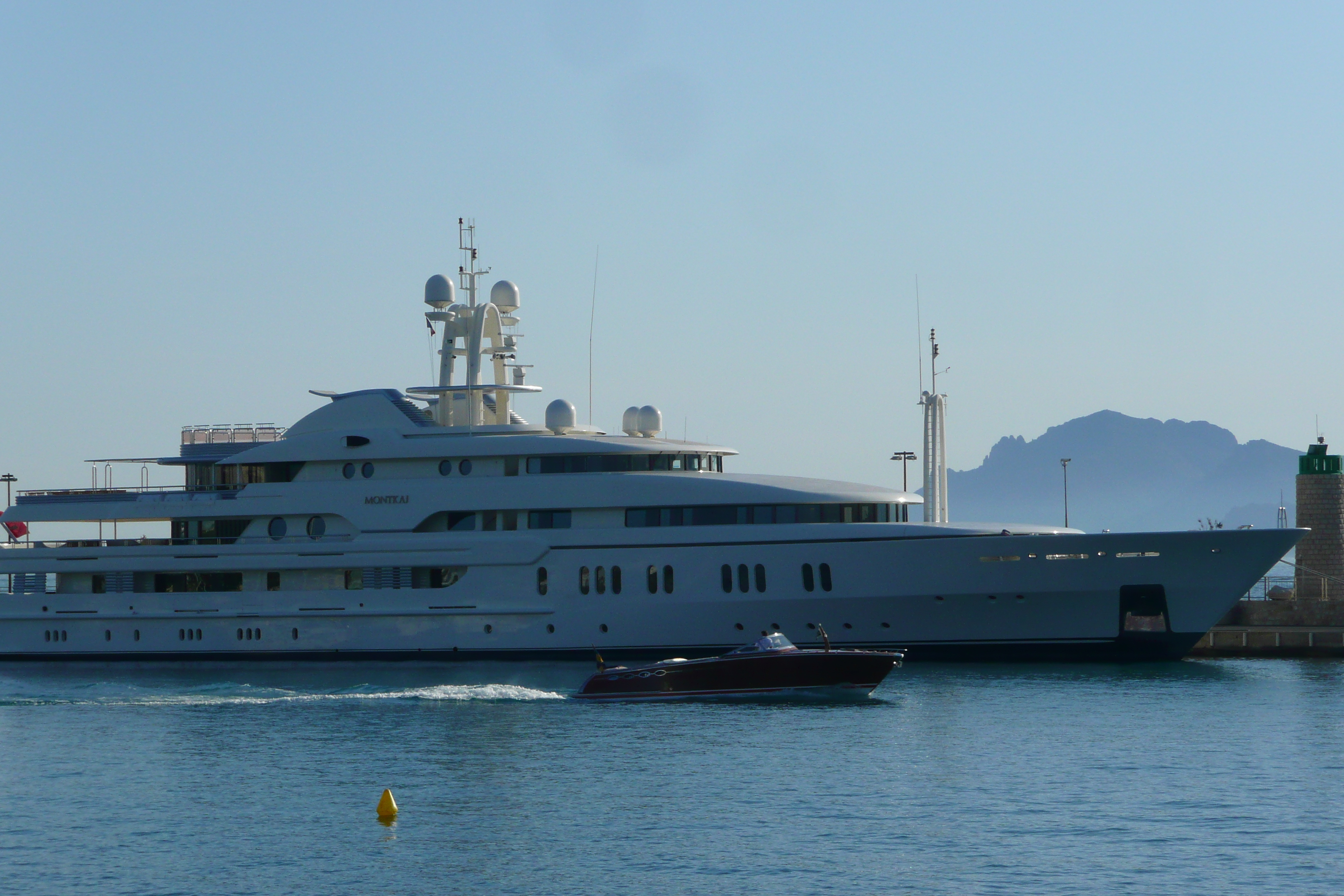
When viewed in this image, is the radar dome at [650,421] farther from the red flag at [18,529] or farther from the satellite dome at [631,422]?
the red flag at [18,529]

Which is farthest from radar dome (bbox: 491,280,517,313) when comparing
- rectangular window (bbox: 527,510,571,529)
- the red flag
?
the red flag

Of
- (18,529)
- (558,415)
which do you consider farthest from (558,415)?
(18,529)

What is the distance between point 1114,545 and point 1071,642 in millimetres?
2729

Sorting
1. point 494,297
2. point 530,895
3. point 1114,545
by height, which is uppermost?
point 494,297

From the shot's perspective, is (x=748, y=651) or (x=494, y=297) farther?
(x=494, y=297)

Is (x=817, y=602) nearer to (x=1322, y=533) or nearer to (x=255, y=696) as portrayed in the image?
(x=255, y=696)

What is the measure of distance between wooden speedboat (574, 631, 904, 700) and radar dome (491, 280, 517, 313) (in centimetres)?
1379

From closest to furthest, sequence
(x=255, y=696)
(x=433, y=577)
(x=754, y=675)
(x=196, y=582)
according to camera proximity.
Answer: (x=754, y=675), (x=255, y=696), (x=433, y=577), (x=196, y=582)

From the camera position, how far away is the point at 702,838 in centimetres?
2280

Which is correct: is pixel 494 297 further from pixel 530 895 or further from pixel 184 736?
pixel 530 895

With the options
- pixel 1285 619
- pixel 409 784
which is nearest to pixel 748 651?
pixel 409 784

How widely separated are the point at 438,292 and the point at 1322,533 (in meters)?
27.7

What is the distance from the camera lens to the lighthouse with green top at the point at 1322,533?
47125mm

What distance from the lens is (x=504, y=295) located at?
4559 centimetres
